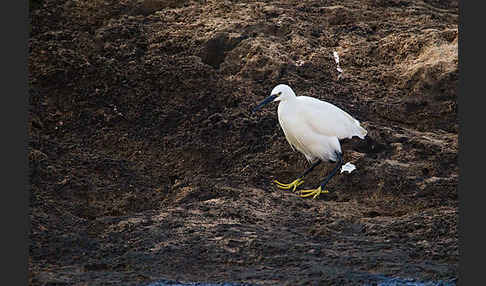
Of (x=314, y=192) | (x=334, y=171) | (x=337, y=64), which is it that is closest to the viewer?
(x=314, y=192)

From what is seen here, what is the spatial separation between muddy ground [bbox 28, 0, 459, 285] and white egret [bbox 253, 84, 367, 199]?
0.29 metres

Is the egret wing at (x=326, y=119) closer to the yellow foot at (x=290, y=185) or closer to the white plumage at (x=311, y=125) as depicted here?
the white plumage at (x=311, y=125)

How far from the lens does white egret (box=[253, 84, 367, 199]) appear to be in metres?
9.98

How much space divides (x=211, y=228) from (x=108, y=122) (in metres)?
3.35

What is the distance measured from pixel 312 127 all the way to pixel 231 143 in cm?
139

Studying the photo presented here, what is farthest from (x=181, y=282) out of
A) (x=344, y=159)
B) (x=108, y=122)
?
(x=108, y=122)

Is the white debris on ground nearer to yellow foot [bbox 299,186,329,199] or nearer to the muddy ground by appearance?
the muddy ground

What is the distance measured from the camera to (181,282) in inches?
313

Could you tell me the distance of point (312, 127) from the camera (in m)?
10.0

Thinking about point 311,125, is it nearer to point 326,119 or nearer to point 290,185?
point 326,119

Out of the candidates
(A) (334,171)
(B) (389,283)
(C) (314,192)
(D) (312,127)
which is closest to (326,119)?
(D) (312,127)

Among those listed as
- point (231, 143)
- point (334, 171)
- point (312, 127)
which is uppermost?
point (312, 127)

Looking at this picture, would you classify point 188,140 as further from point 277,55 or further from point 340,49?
point 340,49

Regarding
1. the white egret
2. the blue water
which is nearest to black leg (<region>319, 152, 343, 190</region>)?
the white egret
